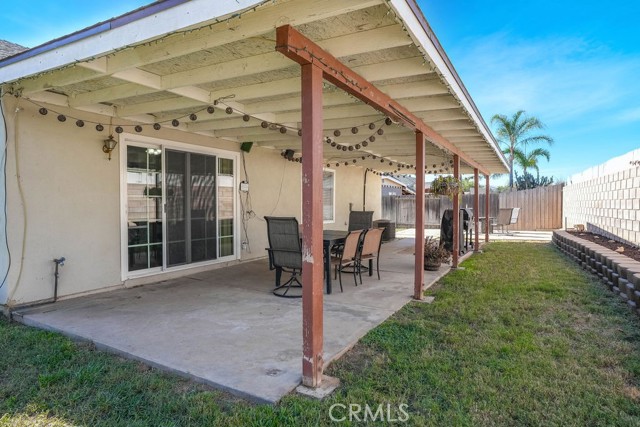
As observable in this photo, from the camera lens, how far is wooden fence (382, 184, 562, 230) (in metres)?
14.8

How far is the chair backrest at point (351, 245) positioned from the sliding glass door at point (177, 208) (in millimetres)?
2520

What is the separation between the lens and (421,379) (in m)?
2.55

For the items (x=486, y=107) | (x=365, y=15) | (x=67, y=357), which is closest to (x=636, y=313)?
(x=365, y=15)

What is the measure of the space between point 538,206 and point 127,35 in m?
16.2

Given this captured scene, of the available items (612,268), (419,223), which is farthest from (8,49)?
(612,268)

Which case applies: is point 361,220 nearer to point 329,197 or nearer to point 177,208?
point 177,208

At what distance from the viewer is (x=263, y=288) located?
499 cm

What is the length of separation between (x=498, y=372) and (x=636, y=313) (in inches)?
90.5

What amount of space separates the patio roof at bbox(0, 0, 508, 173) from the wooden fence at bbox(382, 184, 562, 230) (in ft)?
31.0

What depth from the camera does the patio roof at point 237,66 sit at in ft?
7.37

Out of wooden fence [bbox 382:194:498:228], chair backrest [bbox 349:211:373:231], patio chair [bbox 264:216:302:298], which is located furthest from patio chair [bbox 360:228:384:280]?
wooden fence [bbox 382:194:498:228]

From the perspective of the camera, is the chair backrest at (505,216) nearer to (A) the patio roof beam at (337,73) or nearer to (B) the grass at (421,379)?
(B) the grass at (421,379)

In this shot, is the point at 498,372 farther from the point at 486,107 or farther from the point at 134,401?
the point at 486,107

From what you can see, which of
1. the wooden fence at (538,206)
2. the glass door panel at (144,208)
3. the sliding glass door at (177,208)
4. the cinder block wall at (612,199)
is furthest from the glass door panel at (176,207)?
the wooden fence at (538,206)
